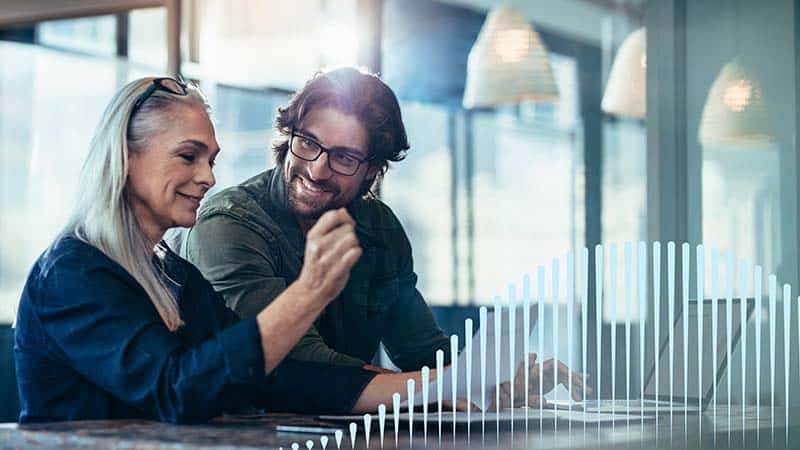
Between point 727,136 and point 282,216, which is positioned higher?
point 727,136

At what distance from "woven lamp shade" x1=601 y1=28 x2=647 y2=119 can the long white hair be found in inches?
37.6

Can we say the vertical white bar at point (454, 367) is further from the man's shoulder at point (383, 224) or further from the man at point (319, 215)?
the man's shoulder at point (383, 224)

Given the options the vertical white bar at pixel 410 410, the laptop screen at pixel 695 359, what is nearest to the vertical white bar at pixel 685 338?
the laptop screen at pixel 695 359

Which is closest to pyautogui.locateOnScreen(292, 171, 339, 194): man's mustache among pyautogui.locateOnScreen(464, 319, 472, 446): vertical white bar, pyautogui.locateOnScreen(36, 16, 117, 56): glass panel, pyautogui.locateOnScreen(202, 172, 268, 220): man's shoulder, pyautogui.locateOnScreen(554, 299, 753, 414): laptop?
pyautogui.locateOnScreen(202, 172, 268, 220): man's shoulder

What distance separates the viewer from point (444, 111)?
A: 9.30 ft

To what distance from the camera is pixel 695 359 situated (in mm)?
1729

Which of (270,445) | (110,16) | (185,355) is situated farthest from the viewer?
(110,16)

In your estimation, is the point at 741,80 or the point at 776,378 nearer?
the point at 776,378

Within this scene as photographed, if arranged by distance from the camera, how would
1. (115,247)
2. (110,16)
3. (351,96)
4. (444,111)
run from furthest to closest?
(110,16)
(444,111)
(351,96)
(115,247)

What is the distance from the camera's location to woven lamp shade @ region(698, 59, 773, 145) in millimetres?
2109

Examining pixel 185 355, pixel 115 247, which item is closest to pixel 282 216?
pixel 115 247

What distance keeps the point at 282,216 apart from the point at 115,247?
15.7 inches

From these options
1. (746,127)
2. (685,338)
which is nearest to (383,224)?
(685,338)

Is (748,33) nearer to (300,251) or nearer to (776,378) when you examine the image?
(776,378)
